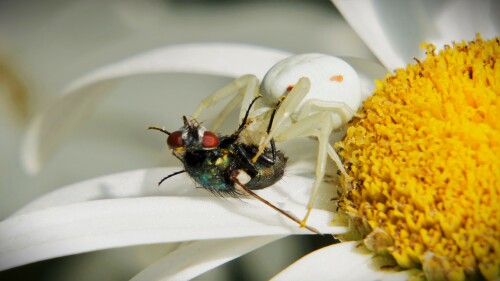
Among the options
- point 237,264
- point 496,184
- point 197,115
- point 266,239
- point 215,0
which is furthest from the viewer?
point 215,0

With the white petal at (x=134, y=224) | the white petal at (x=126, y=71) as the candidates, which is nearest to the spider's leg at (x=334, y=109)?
the white petal at (x=134, y=224)

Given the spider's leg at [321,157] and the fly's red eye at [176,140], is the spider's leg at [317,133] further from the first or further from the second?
the fly's red eye at [176,140]

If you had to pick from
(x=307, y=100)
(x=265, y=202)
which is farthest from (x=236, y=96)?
(x=265, y=202)

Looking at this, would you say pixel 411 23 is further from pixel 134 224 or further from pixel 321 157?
pixel 134 224

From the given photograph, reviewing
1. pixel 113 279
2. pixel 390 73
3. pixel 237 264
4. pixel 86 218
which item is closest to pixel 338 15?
pixel 390 73

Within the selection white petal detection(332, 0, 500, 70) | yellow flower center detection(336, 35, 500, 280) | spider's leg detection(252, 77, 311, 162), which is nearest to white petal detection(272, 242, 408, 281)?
yellow flower center detection(336, 35, 500, 280)

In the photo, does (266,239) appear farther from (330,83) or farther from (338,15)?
(338,15)
